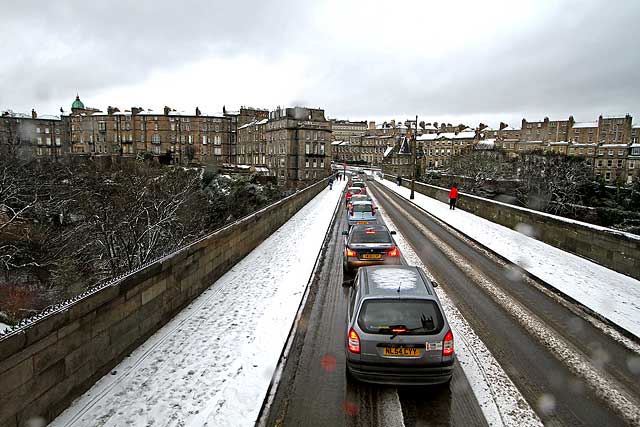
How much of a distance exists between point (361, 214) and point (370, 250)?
7649 mm

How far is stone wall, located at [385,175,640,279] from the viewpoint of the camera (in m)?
10.9

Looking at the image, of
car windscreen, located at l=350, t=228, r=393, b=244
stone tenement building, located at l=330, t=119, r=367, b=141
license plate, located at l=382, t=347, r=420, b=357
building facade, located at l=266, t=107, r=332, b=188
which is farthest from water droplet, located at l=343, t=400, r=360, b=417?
stone tenement building, located at l=330, t=119, r=367, b=141

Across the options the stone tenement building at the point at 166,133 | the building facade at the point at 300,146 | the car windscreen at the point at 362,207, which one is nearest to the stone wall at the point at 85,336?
the car windscreen at the point at 362,207

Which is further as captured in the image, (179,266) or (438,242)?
(438,242)

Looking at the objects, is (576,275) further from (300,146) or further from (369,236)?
(300,146)

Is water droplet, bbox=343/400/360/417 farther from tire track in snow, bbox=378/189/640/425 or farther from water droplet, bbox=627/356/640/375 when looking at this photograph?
water droplet, bbox=627/356/640/375

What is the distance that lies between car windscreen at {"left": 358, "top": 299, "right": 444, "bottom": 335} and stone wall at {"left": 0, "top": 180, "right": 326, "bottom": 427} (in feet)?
11.1

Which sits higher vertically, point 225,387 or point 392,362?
point 392,362

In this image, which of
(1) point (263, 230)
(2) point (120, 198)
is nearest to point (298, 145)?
(2) point (120, 198)

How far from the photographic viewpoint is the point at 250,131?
9412 centimetres

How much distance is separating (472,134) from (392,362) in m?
138

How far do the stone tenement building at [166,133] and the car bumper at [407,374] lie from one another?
304 ft

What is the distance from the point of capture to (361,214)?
1833 cm

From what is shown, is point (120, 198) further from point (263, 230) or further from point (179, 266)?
point (179, 266)
